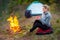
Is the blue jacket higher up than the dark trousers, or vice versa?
the blue jacket

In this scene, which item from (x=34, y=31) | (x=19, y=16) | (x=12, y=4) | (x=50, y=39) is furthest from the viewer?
(x=12, y=4)

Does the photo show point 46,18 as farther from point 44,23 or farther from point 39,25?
point 39,25

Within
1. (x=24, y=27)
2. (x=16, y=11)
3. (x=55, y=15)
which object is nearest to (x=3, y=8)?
(x=16, y=11)

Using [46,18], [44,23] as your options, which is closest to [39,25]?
[44,23]

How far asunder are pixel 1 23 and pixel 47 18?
2.82 meters

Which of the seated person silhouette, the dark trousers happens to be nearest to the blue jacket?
the seated person silhouette

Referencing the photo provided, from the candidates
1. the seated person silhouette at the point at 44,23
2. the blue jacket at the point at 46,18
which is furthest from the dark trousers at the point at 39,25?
the blue jacket at the point at 46,18

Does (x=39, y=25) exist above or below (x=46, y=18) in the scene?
A: below

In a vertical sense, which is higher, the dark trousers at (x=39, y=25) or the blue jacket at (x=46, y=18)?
the blue jacket at (x=46, y=18)

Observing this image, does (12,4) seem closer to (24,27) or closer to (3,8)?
(3,8)

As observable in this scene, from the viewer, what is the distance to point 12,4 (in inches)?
532

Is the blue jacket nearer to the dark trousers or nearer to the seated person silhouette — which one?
the seated person silhouette

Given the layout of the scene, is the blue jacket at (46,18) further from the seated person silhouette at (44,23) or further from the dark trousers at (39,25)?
the dark trousers at (39,25)

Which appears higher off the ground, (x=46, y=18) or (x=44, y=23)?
(x=46, y=18)
